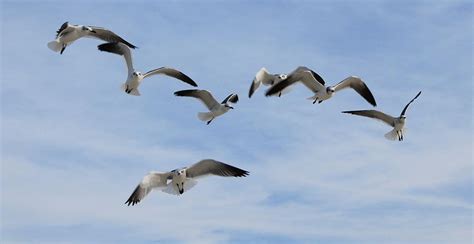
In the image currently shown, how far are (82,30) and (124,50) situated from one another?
2.79 ft

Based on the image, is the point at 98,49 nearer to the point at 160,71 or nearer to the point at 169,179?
the point at 160,71

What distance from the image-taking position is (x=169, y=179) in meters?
13.6

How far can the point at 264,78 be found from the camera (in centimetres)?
1570

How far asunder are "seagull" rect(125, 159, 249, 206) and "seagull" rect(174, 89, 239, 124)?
2.47 meters

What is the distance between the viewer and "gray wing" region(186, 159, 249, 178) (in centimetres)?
1313

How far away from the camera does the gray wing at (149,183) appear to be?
13555 mm

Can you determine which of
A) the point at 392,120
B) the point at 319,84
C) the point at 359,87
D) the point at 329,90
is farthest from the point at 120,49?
the point at 392,120

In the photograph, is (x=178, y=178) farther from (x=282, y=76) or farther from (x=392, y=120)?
(x=392, y=120)

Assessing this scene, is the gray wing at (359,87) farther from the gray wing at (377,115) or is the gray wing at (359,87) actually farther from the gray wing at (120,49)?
the gray wing at (120,49)

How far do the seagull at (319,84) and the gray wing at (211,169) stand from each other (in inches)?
86.9

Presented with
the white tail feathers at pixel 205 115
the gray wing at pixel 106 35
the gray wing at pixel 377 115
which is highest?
the gray wing at pixel 106 35

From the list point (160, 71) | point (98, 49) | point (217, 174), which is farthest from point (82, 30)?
point (217, 174)

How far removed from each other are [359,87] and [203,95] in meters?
2.95

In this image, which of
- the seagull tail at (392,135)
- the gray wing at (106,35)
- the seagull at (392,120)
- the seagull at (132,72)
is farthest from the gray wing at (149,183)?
the seagull tail at (392,135)
